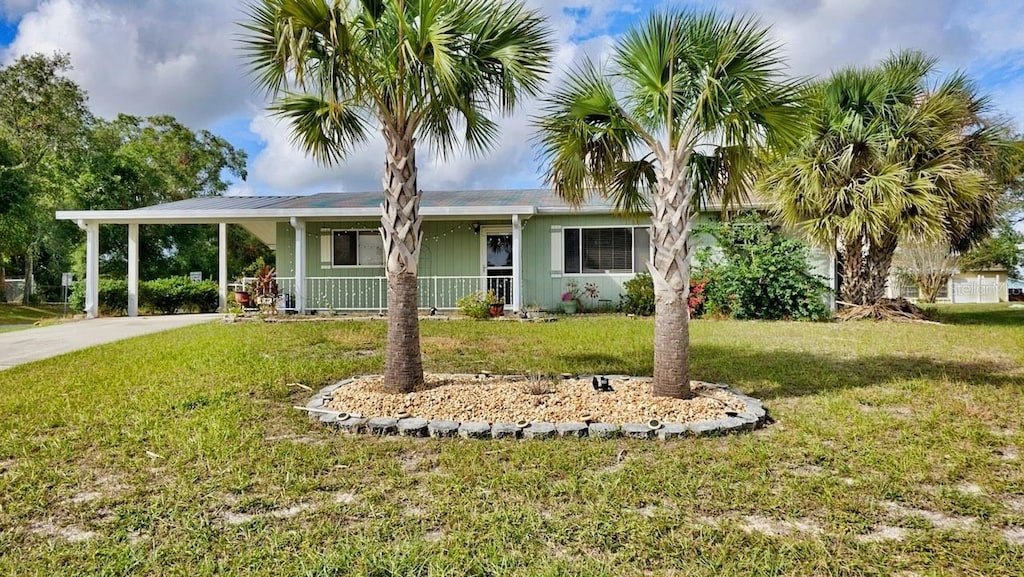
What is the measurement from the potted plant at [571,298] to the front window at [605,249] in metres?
0.39

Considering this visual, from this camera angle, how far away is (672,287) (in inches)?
172

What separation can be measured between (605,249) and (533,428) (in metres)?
10.2

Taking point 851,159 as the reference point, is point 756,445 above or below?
below

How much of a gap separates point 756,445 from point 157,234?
85.6 feet

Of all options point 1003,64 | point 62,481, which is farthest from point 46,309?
point 1003,64

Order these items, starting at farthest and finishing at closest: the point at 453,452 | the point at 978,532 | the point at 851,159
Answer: the point at 851,159
the point at 453,452
the point at 978,532

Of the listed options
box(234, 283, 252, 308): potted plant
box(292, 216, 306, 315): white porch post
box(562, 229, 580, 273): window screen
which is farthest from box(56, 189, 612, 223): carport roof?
box(234, 283, 252, 308): potted plant

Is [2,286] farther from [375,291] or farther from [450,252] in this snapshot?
[450,252]

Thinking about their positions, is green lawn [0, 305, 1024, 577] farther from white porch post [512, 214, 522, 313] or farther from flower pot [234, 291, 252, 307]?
white porch post [512, 214, 522, 313]

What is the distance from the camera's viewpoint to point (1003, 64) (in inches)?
445

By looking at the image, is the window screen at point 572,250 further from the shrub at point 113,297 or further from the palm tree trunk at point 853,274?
the shrub at point 113,297

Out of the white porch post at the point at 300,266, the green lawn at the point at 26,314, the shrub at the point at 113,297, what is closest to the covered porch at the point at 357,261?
the shrub at the point at 113,297

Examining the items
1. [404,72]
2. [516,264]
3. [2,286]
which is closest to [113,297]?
[516,264]

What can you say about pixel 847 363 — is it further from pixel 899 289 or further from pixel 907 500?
pixel 899 289
